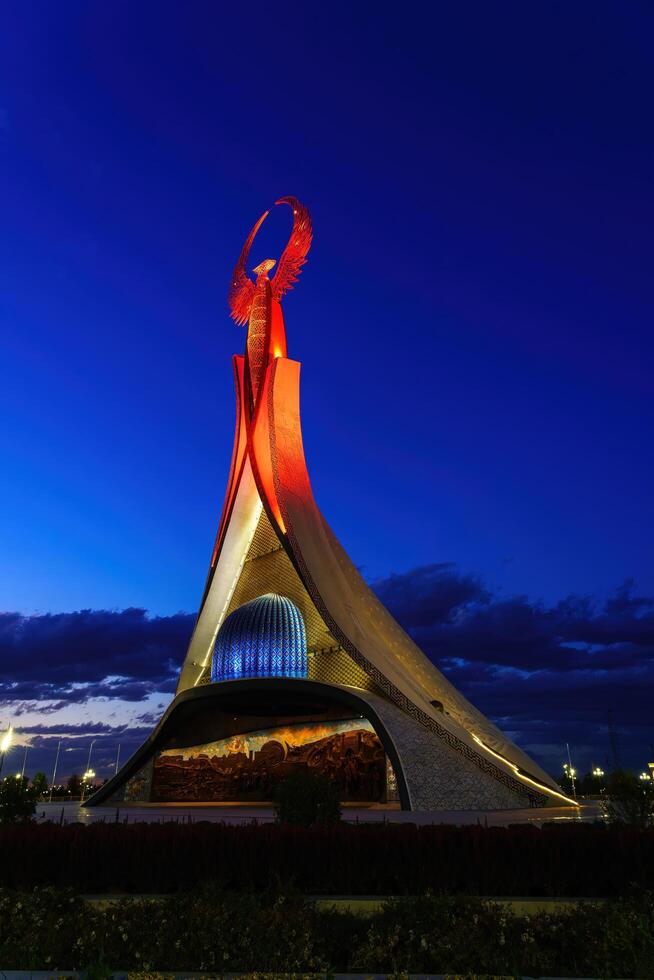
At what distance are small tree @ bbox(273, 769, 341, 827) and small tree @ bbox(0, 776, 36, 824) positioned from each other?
10.8 ft

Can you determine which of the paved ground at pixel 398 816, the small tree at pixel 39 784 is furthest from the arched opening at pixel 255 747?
the small tree at pixel 39 784

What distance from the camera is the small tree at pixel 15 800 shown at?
29.8 feet

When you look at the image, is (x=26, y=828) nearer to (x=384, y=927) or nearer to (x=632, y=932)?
(x=384, y=927)

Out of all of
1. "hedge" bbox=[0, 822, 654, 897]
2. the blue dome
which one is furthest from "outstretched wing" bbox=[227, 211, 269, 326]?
A: "hedge" bbox=[0, 822, 654, 897]

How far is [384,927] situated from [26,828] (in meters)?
3.30

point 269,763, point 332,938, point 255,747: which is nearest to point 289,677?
point 269,763

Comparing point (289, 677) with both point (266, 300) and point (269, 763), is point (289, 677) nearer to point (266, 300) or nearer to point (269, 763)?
point (269, 763)

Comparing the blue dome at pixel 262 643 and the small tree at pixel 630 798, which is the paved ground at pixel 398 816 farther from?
the small tree at pixel 630 798

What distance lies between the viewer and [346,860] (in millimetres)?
5434

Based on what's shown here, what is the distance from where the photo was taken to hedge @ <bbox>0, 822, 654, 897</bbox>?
208 inches

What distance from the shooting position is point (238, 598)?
21.9 meters

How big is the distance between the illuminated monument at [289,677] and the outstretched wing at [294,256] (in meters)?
0.05

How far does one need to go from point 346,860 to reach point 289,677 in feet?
40.4

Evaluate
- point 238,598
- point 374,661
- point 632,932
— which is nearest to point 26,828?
point 632,932
